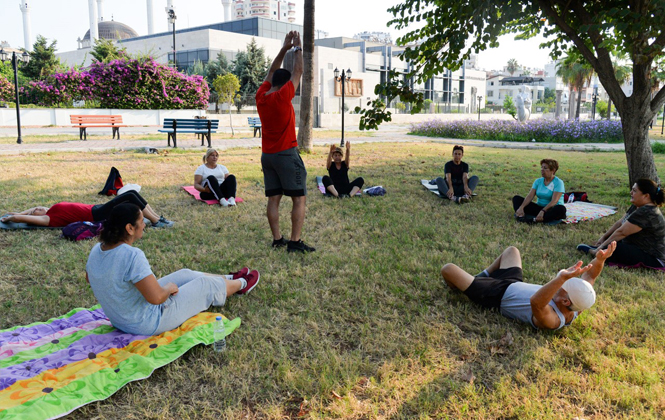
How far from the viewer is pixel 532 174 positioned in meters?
11.5

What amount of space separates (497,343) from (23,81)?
44768mm

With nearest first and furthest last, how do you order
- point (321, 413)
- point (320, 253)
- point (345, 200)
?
point (321, 413) < point (320, 253) < point (345, 200)

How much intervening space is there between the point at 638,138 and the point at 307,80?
8.95 meters

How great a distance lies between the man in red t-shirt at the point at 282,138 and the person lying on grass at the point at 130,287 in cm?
200

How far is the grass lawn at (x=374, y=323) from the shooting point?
283 centimetres

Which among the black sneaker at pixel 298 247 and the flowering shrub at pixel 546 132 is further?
the flowering shrub at pixel 546 132

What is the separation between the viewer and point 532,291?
371 cm

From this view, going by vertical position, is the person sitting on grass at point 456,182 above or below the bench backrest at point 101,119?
below

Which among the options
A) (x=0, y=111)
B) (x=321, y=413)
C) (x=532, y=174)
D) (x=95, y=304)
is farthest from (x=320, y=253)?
(x=0, y=111)

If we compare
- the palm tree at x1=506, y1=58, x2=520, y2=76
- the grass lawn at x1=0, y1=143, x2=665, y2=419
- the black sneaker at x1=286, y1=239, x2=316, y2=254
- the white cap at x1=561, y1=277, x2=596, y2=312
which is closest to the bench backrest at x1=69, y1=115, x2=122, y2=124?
the grass lawn at x1=0, y1=143, x2=665, y2=419

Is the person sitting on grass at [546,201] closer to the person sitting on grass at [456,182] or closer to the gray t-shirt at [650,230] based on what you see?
the person sitting on grass at [456,182]

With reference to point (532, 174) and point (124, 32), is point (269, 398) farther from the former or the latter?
point (124, 32)

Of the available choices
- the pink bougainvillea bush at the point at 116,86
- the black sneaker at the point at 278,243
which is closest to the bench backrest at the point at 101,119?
the pink bougainvillea bush at the point at 116,86

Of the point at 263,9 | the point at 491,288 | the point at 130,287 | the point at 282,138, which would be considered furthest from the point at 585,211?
the point at 263,9
